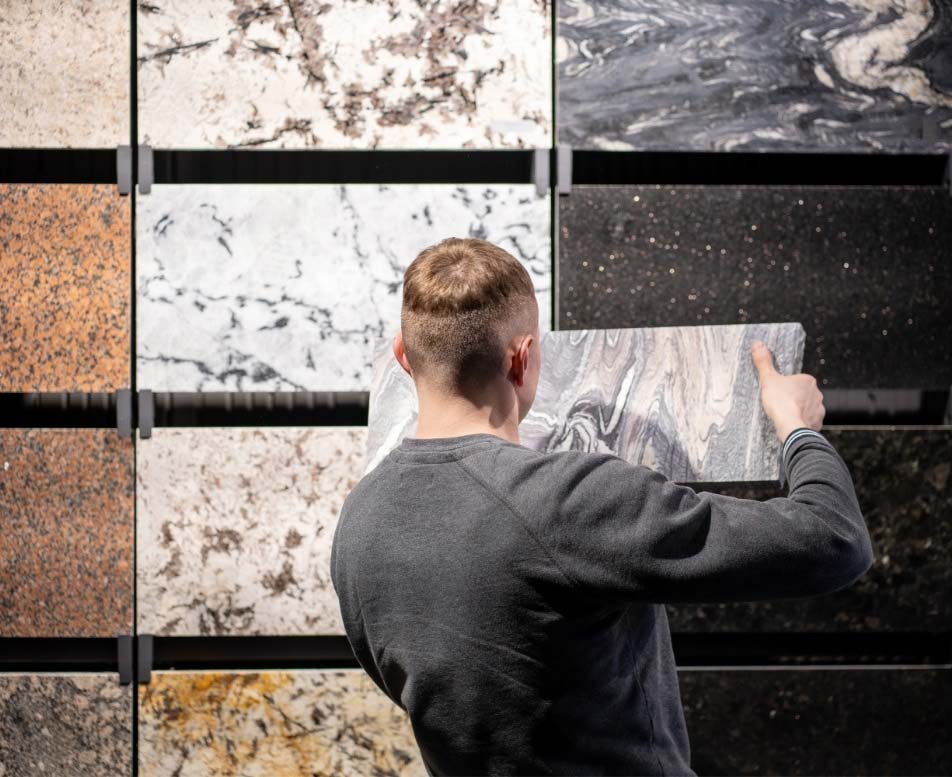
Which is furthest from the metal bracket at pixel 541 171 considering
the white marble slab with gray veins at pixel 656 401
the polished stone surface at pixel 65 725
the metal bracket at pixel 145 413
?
the polished stone surface at pixel 65 725

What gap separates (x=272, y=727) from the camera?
5.24 ft

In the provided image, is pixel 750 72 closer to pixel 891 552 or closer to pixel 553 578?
pixel 891 552

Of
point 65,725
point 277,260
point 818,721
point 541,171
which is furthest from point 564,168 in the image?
point 65,725

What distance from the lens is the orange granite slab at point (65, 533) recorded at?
1586 millimetres

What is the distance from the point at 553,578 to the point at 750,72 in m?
1.25

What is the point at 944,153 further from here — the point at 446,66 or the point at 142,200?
the point at 142,200

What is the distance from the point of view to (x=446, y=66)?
62.5 inches

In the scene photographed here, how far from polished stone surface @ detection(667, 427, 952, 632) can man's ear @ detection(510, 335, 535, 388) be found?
2.91ft

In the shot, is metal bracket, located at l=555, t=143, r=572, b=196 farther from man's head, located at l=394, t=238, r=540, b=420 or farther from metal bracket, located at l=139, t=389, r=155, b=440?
metal bracket, located at l=139, t=389, r=155, b=440

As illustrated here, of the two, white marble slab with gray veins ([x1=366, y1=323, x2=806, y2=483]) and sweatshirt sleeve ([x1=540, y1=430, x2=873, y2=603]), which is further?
white marble slab with gray veins ([x1=366, y1=323, x2=806, y2=483])

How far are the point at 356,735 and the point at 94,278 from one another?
1023 mm

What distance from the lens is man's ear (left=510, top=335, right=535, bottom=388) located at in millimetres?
871

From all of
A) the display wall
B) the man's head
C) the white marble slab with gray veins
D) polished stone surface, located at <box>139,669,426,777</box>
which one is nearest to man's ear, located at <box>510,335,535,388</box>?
the man's head

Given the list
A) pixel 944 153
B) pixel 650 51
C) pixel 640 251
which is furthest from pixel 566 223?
pixel 944 153
